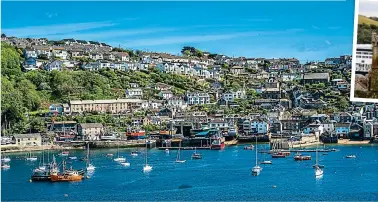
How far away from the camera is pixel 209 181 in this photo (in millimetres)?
6930

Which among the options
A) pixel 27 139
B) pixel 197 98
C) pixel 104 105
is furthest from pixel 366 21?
pixel 197 98

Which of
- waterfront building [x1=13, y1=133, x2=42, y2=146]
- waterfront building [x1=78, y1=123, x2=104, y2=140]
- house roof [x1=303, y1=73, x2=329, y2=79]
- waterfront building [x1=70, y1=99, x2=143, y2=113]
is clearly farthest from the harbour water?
house roof [x1=303, y1=73, x2=329, y2=79]

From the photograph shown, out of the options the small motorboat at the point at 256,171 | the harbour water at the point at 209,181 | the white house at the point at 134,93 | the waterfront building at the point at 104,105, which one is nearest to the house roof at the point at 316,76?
the white house at the point at 134,93

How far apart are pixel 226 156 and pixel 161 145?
2.15 metres

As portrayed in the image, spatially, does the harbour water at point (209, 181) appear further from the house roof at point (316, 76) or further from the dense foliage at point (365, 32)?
the house roof at point (316, 76)

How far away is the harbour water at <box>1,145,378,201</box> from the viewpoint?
5883 mm

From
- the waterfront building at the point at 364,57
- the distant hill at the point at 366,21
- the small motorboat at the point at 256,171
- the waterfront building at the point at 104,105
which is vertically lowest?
the small motorboat at the point at 256,171

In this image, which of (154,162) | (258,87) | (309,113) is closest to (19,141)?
(154,162)

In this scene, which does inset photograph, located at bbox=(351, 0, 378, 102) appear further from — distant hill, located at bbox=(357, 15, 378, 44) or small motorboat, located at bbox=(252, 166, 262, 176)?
small motorboat, located at bbox=(252, 166, 262, 176)

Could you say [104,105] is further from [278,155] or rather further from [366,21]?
[366,21]

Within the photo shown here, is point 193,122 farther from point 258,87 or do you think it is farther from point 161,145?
point 258,87

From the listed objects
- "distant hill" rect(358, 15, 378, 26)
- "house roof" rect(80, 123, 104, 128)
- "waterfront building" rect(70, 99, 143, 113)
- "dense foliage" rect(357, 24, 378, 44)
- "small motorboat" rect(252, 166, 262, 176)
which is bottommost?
"small motorboat" rect(252, 166, 262, 176)

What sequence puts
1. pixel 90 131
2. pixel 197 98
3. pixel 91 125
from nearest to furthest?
pixel 90 131 → pixel 91 125 → pixel 197 98

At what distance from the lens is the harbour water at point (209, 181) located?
5883 mm
